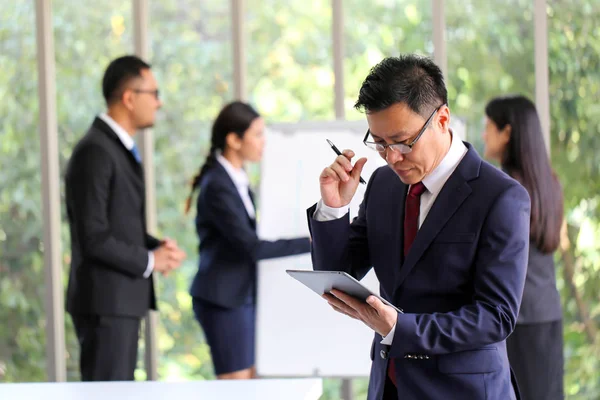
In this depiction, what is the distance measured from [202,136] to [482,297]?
309 cm

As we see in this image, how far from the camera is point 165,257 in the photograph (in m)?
3.52

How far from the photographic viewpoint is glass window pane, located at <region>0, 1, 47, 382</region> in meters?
4.85

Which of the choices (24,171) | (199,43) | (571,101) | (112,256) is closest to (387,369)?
(112,256)

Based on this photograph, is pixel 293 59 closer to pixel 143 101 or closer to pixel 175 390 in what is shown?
pixel 143 101

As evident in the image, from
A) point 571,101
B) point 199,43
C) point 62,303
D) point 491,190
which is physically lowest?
point 62,303

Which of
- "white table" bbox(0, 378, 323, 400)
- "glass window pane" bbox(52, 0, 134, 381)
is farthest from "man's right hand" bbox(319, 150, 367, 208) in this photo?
"glass window pane" bbox(52, 0, 134, 381)

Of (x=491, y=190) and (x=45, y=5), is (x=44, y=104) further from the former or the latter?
(x=491, y=190)

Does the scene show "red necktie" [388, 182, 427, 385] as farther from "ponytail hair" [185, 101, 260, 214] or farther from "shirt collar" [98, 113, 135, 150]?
"ponytail hair" [185, 101, 260, 214]

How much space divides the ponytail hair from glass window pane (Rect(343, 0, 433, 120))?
0.82 metres

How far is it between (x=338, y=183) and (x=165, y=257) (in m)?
1.65

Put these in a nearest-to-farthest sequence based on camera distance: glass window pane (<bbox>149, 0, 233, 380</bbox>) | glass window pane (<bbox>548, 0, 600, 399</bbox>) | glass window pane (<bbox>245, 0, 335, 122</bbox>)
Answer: glass window pane (<bbox>548, 0, 600, 399</bbox>) → glass window pane (<bbox>245, 0, 335, 122</bbox>) → glass window pane (<bbox>149, 0, 233, 380</bbox>)

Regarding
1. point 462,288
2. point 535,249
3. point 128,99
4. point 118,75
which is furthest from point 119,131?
point 462,288

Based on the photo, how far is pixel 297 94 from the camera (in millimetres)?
4562

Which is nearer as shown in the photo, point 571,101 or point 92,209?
point 92,209
